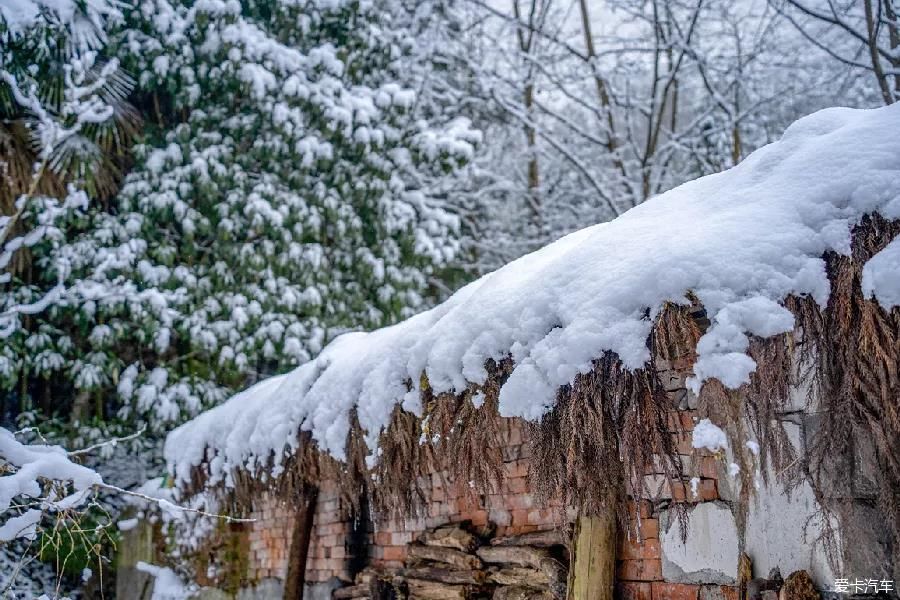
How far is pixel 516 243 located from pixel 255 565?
5730mm

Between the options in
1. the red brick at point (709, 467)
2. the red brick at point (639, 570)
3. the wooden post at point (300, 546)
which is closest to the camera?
the red brick at point (709, 467)

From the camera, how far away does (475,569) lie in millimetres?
3717

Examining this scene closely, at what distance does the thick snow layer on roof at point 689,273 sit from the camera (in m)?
2.19

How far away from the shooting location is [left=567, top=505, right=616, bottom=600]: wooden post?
297 cm

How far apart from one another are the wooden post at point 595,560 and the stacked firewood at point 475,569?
17 centimetres

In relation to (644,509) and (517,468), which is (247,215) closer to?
(517,468)

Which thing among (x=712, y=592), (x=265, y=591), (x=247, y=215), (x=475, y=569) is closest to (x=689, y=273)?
(x=712, y=592)

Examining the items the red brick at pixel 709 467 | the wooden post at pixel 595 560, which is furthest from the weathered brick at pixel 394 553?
the red brick at pixel 709 467

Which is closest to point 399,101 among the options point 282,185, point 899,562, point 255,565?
point 282,185

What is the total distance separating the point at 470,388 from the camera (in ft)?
10.4

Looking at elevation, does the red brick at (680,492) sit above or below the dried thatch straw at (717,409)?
below

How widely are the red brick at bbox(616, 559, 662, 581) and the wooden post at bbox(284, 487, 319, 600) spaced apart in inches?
104

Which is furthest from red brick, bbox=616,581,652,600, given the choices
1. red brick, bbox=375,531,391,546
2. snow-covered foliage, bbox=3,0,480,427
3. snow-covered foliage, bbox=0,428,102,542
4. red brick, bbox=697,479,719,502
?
snow-covered foliage, bbox=3,0,480,427

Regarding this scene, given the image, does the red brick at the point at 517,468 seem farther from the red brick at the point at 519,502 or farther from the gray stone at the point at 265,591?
the gray stone at the point at 265,591
